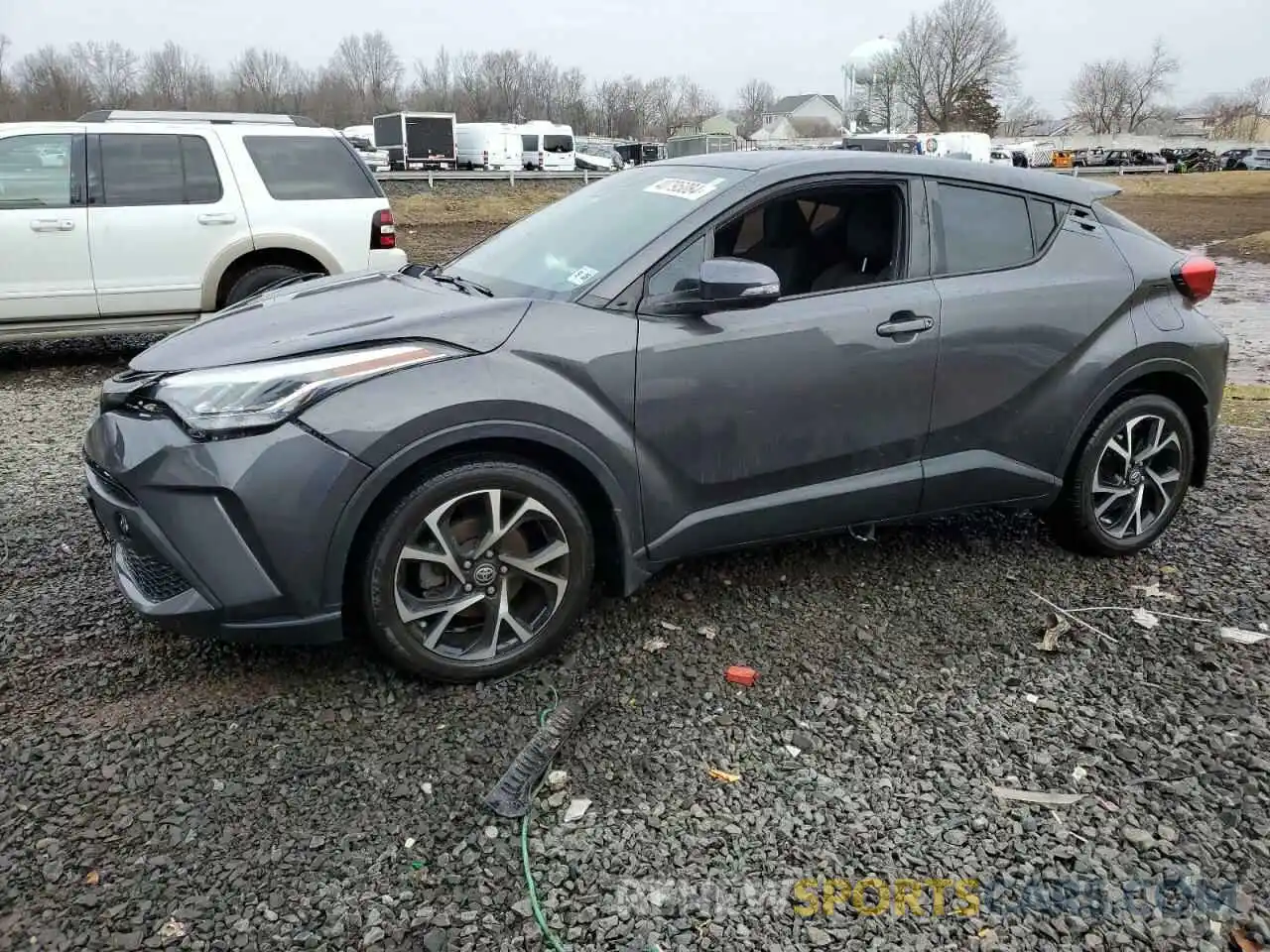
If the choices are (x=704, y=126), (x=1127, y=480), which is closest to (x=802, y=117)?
(x=704, y=126)

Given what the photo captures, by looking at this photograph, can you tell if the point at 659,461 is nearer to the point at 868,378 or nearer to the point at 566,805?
the point at 868,378

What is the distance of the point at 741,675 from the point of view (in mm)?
3340

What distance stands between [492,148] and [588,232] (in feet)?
141

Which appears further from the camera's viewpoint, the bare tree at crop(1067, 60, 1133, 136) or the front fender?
the bare tree at crop(1067, 60, 1133, 136)

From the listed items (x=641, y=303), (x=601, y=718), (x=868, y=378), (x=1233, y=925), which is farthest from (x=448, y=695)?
(x=1233, y=925)

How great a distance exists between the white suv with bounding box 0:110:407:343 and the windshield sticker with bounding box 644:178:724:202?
4.57 meters

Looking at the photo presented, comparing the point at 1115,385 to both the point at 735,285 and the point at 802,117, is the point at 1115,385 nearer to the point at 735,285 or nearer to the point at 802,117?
the point at 735,285

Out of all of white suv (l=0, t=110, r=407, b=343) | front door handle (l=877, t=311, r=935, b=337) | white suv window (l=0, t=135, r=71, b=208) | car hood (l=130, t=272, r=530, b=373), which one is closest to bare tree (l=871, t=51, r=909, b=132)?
white suv (l=0, t=110, r=407, b=343)

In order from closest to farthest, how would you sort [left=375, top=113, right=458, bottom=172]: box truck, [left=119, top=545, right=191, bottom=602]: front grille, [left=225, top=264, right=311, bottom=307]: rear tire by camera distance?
[left=119, top=545, right=191, bottom=602]: front grille < [left=225, top=264, right=311, bottom=307]: rear tire < [left=375, top=113, right=458, bottom=172]: box truck

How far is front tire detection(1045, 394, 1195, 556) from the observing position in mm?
4121

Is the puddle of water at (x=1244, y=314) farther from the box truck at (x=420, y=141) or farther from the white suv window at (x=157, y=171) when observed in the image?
the box truck at (x=420, y=141)

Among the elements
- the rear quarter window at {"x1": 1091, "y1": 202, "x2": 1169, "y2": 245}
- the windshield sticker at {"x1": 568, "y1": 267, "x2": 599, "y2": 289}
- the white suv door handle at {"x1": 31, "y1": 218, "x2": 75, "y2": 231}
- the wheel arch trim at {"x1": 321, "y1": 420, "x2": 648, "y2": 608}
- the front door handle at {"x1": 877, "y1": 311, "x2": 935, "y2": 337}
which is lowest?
the wheel arch trim at {"x1": 321, "y1": 420, "x2": 648, "y2": 608}

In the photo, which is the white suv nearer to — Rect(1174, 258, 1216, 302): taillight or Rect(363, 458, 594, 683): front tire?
Rect(363, 458, 594, 683): front tire

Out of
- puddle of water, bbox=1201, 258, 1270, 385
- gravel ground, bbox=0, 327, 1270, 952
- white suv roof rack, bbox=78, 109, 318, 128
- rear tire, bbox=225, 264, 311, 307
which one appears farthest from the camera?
puddle of water, bbox=1201, 258, 1270, 385
